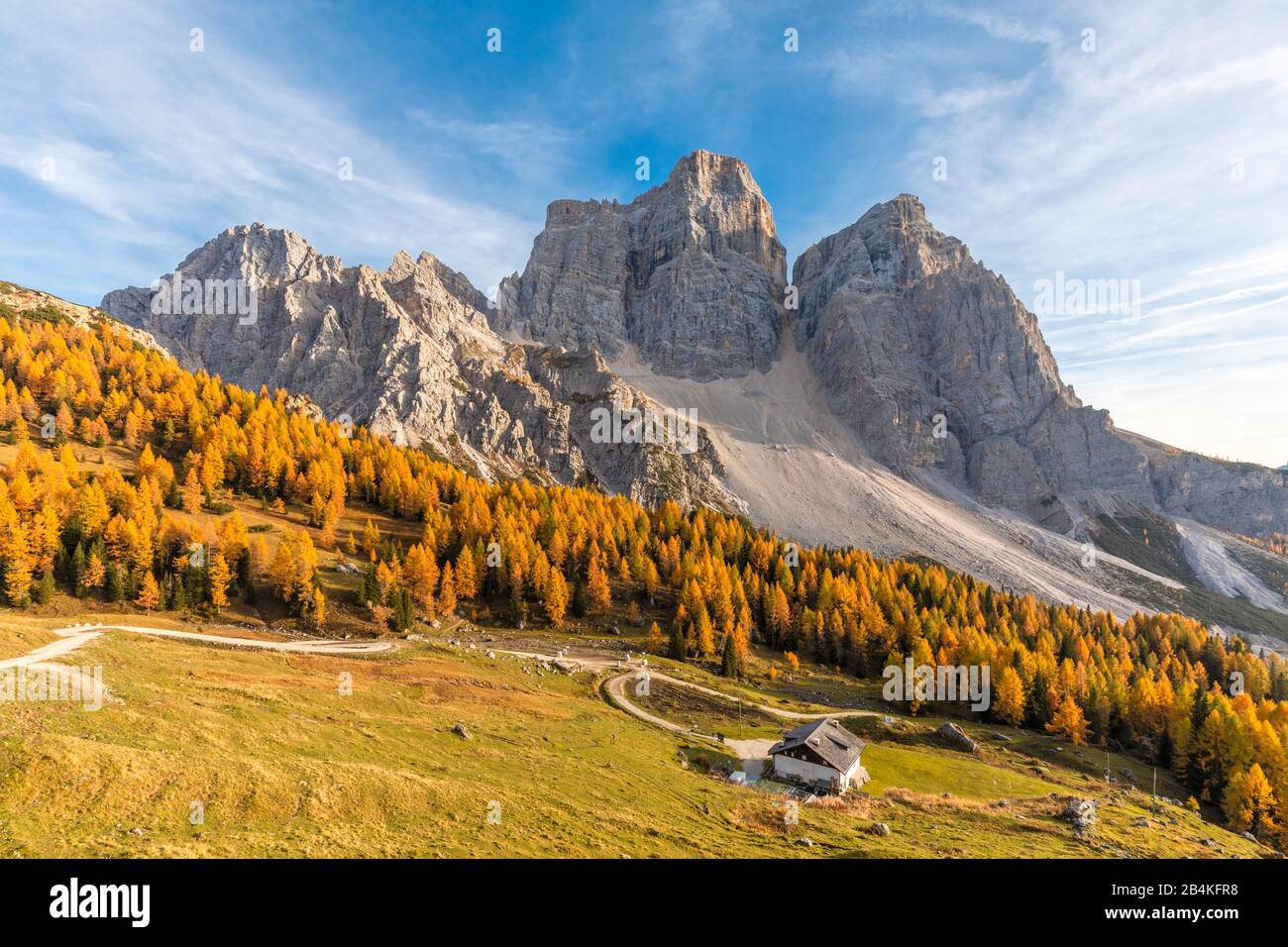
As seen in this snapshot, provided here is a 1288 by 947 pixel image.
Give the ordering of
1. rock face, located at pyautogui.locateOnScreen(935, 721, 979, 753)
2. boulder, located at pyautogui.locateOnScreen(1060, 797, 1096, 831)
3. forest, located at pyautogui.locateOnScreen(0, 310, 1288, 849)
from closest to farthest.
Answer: boulder, located at pyautogui.locateOnScreen(1060, 797, 1096, 831), rock face, located at pyautogui.locateOnScreen(935, 721, 979, 753), forest, located at pyautogui.locateOnScreen(0, 310, 1288, 849)

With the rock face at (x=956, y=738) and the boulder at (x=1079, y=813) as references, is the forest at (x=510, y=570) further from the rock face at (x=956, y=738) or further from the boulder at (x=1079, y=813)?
the boulder at (x=1079, y=813)

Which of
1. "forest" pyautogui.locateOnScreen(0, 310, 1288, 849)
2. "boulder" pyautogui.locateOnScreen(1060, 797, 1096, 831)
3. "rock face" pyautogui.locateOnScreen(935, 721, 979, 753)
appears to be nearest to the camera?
"boulder" pyautogui.locateOnScreen(1060, 797, 1096, 831)

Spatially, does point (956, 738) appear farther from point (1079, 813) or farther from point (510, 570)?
point (510, 570)

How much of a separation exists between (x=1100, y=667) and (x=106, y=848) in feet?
400

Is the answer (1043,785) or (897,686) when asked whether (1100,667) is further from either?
(1043,785)

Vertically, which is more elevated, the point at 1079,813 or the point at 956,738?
the point at 1079,813

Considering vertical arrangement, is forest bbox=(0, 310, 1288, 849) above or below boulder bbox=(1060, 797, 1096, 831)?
above


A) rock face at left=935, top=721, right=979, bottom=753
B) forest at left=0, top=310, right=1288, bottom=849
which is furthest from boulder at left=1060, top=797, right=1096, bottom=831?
forest at left=0, top=310, right=1288, bottom=849

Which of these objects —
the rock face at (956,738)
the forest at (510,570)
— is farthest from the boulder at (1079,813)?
the forest at (510,570)

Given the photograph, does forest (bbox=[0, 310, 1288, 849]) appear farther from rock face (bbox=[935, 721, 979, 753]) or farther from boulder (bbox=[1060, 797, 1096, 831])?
boulder (bbox=[1060, 797, 1096, 831])

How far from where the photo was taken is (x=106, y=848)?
19.5 meters

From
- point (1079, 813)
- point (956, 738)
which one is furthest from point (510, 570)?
point (1079, 813)

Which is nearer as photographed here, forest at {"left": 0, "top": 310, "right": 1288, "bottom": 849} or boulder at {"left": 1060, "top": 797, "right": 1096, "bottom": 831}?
boulder at {"left": 1060, "top": 797, "right": 1096, "bottom": 831}

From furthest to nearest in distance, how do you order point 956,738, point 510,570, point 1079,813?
point 510,570, point 956,738, point 1079,813
